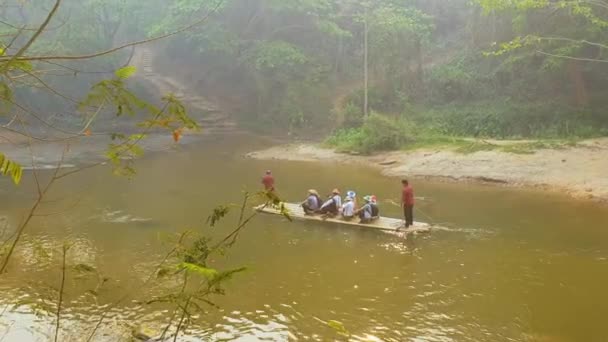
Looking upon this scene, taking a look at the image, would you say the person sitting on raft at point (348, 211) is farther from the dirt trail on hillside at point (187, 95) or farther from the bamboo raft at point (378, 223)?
the dirt trail on hillside at point (187, 95)

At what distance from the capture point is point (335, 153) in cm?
2781

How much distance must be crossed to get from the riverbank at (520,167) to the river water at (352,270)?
3.59 feet

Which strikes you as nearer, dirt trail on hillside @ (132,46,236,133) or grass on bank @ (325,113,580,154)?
grass on bank @ (325,113,580,154)

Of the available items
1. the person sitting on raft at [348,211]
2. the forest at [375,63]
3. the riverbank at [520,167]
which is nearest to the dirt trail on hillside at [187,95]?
the forest at [375,63]

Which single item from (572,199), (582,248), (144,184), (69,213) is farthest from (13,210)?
(572,199)

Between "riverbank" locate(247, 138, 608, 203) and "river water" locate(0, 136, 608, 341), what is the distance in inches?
43.1

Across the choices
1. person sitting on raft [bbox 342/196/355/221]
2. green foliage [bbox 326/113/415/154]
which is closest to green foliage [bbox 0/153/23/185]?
person sitting on raft [bbox 342/196/355/221]

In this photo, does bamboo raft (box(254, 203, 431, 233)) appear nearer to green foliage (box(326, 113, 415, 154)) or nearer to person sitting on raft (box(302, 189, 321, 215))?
person sitting on raft (box(302, 189, 321, 215))

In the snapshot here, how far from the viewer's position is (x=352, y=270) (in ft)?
39.5

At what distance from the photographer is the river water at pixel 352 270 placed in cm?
918

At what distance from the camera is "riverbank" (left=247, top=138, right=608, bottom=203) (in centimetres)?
1909

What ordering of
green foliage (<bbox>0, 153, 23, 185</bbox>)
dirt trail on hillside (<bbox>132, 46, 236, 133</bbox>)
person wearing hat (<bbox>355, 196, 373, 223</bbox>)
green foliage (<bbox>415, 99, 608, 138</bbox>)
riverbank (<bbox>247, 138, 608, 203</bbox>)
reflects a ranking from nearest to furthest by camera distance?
green foliage (<bbox>0, 153, 23, 185</bbox>) → person wearing hat (<bbox>355, 196, 373, 223</bbox>) → riverbank (<bbox>247, 138, 608, 203</bbox>) → green foliage (<bbox>415, 99, 608, 138</bbox>) → dirt trail on hillside (<bbox>132, 46, 236, 133</bbox>)

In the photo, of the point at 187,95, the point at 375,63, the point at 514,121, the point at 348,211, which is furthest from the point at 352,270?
the point at 187,95

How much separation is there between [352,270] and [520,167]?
12.1 metres
